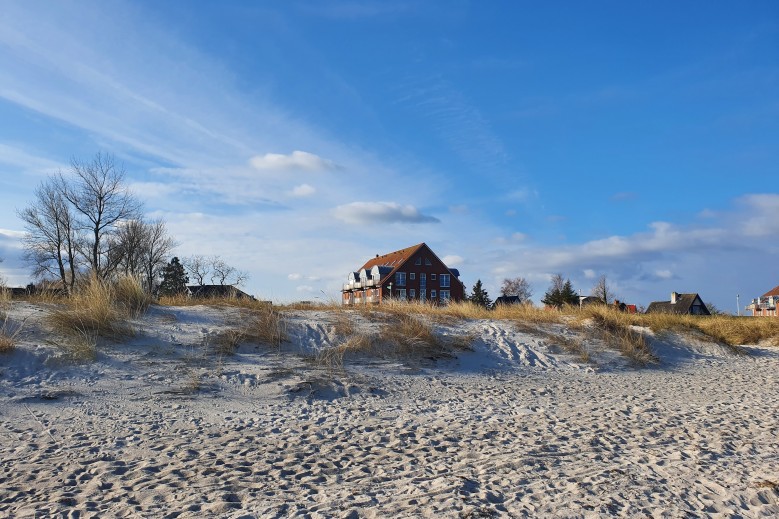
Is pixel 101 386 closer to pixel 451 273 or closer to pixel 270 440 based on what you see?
pixel 270 440

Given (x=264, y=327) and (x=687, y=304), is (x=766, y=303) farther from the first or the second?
(x=264, y=327)

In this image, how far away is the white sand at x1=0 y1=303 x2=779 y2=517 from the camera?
190 inches

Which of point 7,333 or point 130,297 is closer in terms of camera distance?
point 7,333

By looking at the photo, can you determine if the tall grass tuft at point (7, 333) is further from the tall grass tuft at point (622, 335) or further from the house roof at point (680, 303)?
the house roof at point (680, 303)

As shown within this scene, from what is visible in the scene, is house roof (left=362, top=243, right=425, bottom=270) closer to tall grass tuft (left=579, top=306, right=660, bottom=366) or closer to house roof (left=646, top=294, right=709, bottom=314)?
house roof (left=646, top=294, right=709, bottom=314)

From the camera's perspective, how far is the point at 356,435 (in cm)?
681

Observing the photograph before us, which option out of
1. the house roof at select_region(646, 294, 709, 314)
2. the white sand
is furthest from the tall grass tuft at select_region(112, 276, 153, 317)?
the house roof at select_region(646, 294, 709, 314)

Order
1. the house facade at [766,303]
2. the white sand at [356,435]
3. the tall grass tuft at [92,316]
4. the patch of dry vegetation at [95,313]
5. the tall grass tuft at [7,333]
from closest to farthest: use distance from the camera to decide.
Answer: the white sand at [356,435] < the tall grass tuft at [7,333] < the patch of dry vegetation at [95,313] < the tall grass tuft at [92,316] < the house facade at [766,303]

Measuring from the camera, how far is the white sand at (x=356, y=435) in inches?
190

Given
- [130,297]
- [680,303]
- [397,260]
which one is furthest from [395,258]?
[130,297]

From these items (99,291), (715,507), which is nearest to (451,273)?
(99,291)

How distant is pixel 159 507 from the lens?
4.53 meters

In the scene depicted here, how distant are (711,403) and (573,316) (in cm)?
579

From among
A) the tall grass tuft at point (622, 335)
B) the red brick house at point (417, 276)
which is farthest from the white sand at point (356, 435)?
the red brick house at point (417, 276)
